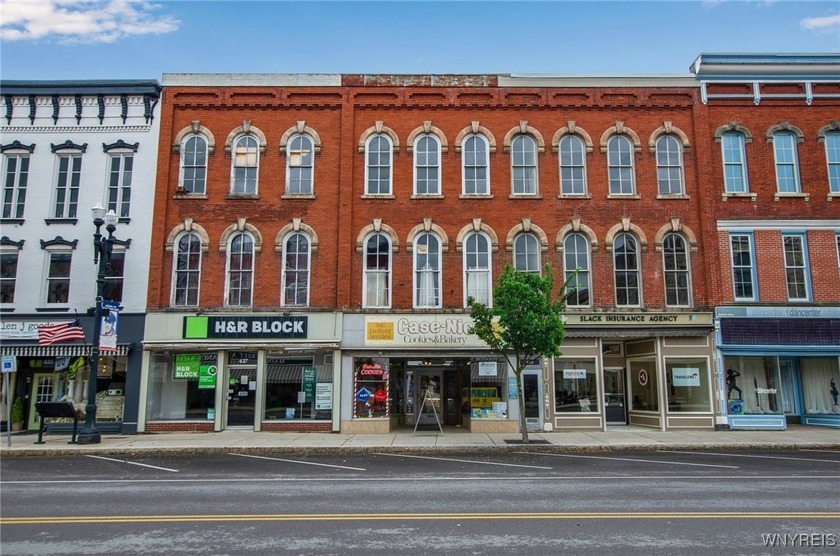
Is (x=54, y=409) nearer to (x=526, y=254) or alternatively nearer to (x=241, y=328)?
(x=241, y=328)

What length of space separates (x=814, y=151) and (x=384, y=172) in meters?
15.4

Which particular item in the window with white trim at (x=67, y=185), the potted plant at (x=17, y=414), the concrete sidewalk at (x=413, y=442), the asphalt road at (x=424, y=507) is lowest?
the asphalt road at (x=424, y=507)

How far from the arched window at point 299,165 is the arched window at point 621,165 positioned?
10734 mm

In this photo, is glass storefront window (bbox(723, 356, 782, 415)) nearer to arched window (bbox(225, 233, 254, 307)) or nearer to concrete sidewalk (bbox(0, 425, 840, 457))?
concrete sidewalk (bbox(0, 425, 840, 457))

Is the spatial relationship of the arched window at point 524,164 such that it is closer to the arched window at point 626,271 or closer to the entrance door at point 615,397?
the arched window at point 626,271

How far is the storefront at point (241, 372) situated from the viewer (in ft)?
66.4

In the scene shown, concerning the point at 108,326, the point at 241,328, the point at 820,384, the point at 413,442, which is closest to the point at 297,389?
the point at 241,328

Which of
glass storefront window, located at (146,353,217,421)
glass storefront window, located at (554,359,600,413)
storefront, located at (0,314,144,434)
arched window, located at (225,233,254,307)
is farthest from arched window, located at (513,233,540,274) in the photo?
storefront, located at (0,314,144,434)

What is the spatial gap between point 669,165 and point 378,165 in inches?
412

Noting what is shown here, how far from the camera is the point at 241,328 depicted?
2042 cm

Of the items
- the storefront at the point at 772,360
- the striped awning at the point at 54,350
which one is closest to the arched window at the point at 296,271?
the striped awning at the point at 54,350

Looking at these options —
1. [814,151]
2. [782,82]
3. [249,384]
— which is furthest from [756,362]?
[249,384]

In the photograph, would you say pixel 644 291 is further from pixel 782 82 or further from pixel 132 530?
pixel 132 530

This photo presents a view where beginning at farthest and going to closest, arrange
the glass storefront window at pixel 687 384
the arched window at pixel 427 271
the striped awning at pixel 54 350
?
the arched window at pixel 427 271 < the glass storefront window at pixel 687 384 < the striped awning at pixel 54 350
